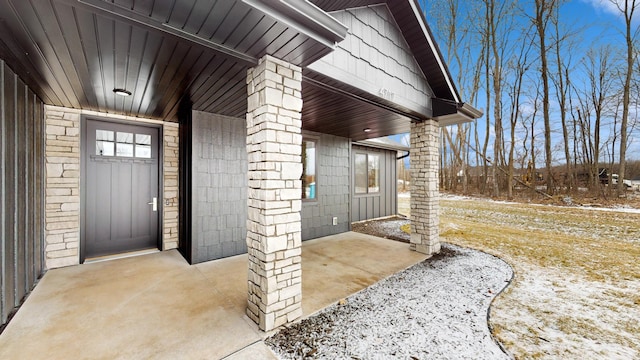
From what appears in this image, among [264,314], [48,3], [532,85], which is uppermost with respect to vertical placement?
[532,85]

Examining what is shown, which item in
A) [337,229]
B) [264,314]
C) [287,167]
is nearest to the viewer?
[264,314]

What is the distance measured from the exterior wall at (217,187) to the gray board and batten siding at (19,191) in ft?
5.90

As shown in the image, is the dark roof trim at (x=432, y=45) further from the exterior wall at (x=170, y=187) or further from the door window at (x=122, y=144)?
the door window at (x=122, y=144)

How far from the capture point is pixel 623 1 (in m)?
9.94

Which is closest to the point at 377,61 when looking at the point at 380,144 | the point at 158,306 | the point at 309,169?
the point at 309,169

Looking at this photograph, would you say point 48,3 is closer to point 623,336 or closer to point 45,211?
point 45,211

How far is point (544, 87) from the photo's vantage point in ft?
37.6

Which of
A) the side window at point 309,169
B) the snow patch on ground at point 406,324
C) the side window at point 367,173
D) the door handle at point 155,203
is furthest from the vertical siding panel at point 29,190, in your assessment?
the side window at point 367,173

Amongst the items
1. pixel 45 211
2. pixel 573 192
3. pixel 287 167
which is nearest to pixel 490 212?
pixel 573 192

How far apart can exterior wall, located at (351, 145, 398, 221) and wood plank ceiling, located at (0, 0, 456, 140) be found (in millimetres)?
4553

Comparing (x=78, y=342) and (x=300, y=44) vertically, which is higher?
(x=300, y=44)

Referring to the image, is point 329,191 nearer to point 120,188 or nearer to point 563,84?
point 120,188

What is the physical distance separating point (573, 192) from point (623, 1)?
797cm

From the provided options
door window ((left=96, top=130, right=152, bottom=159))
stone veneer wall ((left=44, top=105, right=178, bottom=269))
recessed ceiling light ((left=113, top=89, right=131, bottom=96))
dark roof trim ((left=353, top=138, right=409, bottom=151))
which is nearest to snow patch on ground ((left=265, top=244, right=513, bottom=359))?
recessed ceiling light ((left=113, top=89, right=131, bottom=96))
